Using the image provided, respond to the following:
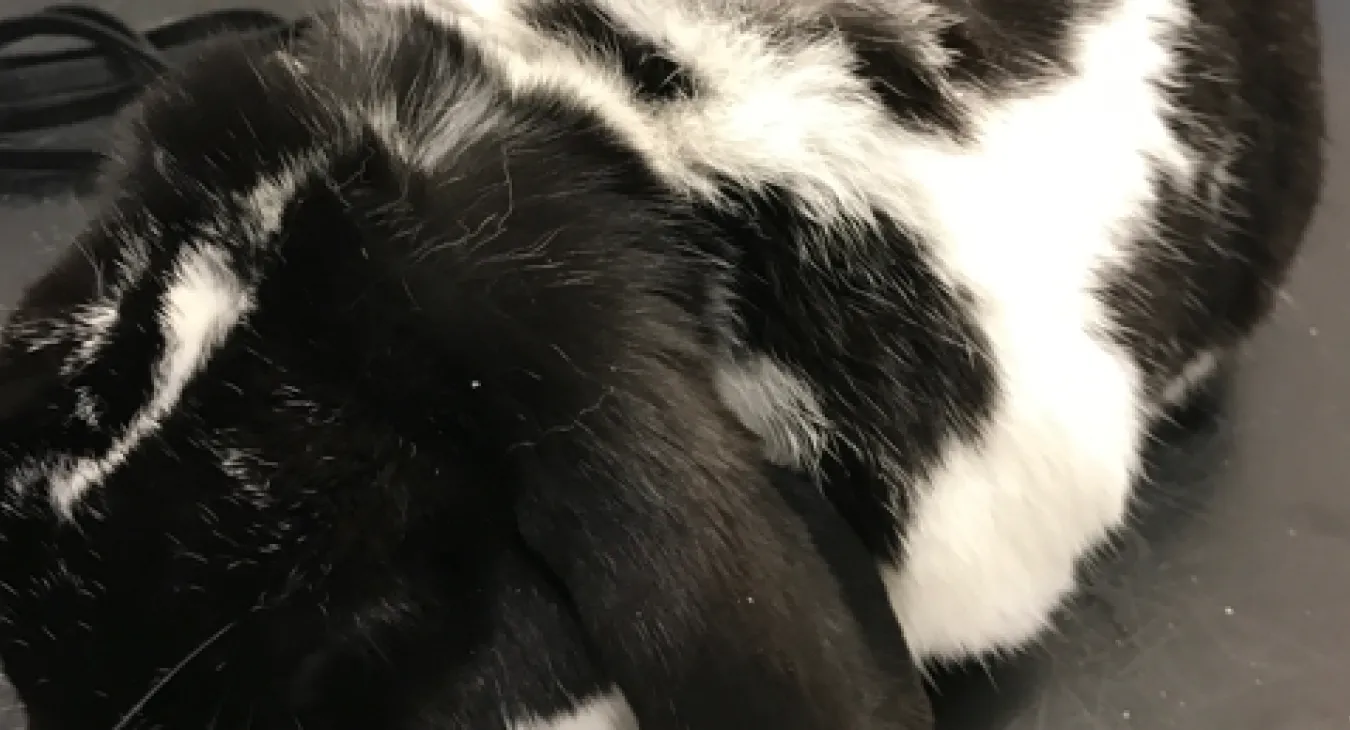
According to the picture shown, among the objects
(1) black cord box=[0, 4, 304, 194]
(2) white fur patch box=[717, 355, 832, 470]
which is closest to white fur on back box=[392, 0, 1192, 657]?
(2) white fur patch box=[717, 355, 832, 470]

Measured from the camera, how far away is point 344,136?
0.58 meters

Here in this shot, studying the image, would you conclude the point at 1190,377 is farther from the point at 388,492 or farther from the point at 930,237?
the point at 388,492

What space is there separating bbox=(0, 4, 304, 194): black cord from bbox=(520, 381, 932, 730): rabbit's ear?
0.87m

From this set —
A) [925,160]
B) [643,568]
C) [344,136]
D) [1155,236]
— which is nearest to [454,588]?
[643,568]

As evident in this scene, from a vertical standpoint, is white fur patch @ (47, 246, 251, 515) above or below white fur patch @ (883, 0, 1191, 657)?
above

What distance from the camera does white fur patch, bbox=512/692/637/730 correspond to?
570 millimetres

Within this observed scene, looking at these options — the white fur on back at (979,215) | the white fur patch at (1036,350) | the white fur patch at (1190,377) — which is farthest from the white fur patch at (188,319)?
the white fur patch at (1190,377)

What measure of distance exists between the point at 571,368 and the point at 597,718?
0.52ft

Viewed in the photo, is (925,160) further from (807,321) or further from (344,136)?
(344,136)

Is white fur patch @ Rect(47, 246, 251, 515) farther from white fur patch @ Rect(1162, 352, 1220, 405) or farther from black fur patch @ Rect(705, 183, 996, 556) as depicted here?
white fur patch @ Rect(1162, 352, 1220, 405)

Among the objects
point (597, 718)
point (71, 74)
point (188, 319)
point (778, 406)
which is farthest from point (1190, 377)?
point (71, 74)

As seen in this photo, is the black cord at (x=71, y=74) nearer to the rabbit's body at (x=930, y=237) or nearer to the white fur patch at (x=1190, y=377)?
the rabbit's body at (x=930, y=237)

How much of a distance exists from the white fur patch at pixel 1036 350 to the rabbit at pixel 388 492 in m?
0.14

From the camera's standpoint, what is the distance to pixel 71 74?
1.38m
